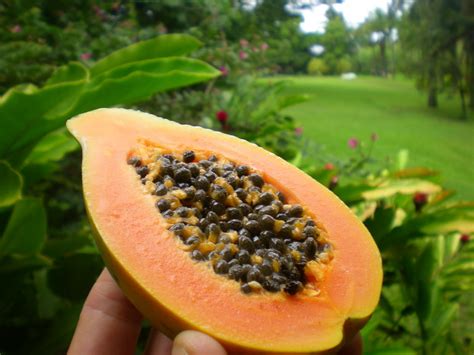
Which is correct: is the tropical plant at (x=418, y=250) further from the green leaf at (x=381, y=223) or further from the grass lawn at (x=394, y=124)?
the grass lawn at (x=394, y=124)

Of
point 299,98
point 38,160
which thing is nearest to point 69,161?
point 38,160

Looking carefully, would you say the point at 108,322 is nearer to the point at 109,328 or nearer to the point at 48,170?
the point at 109,328

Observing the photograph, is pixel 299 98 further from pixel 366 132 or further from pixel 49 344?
pixel 366 132

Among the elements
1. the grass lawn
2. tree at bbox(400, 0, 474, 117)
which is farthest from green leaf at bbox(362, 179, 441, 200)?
tree at bbox(400, 0, 474, 117)

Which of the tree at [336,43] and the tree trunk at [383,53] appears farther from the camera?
the tree trunk at [383,53]

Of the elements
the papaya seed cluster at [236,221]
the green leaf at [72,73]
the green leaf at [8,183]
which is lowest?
the green leaf at [8,183]

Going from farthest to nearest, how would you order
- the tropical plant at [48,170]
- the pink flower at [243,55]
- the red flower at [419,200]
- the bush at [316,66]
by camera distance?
the bush at [316,66], the pink flower at [243,55], the red flower at [419,200], the tropical plant at [48,170]

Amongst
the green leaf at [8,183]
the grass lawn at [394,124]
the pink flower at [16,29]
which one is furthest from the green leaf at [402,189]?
the grass lawn at [394,124]

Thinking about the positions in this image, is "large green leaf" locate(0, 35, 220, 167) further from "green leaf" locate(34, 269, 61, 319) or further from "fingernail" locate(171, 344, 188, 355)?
"fingernail" locate(171, 344, 188, 355)
